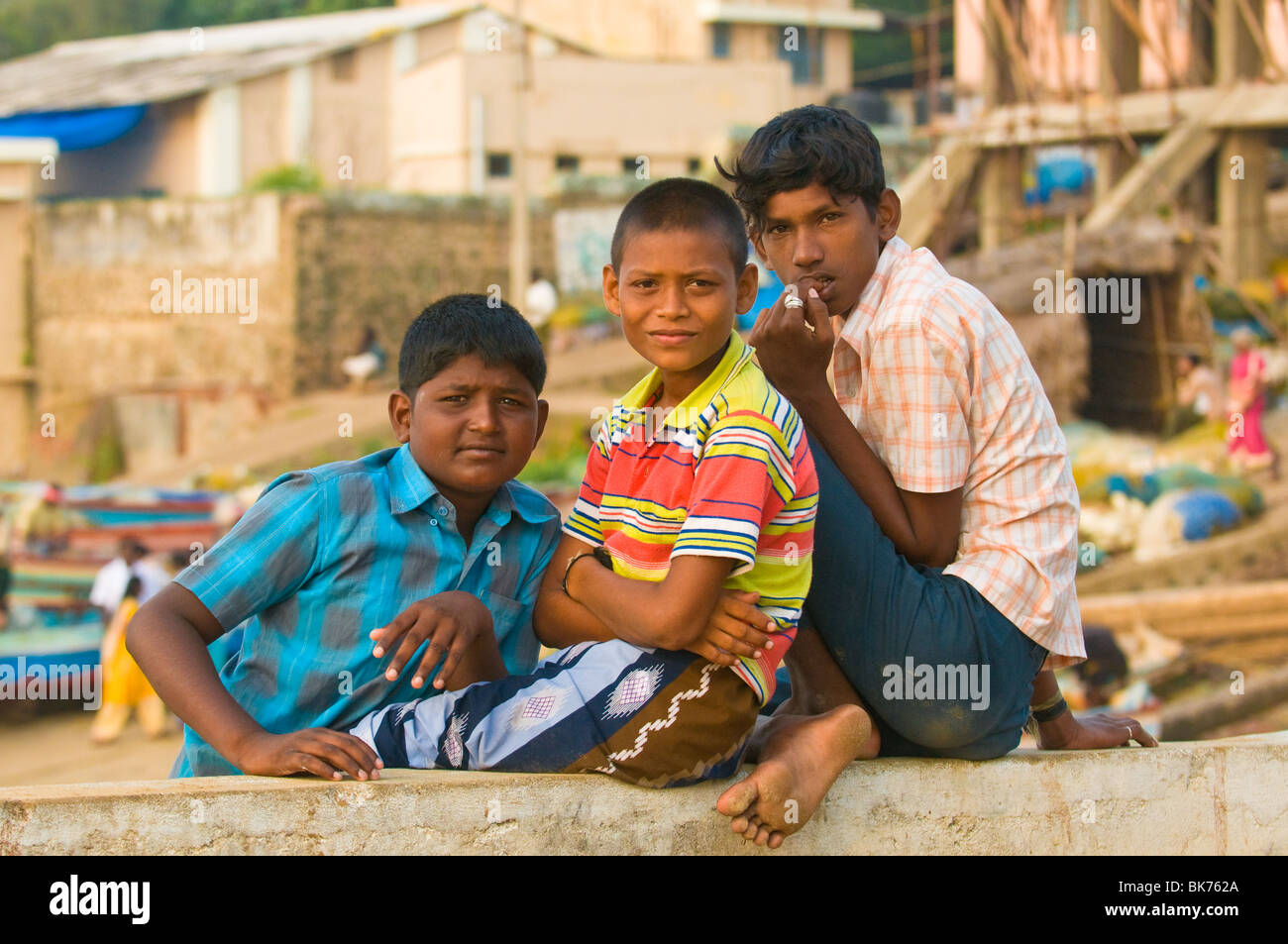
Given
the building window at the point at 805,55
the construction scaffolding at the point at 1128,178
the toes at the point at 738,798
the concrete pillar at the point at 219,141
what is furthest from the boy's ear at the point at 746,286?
the building window at the point at 805,55

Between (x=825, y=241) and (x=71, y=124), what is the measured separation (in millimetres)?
22476

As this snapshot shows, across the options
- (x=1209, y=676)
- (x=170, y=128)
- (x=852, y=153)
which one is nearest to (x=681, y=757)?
(x=852, y=153)

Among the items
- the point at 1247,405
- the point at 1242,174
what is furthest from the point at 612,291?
the point at 1242,174

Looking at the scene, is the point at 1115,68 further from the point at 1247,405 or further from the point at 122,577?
the point at 122,577

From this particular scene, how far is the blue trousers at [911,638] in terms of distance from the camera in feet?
9.29

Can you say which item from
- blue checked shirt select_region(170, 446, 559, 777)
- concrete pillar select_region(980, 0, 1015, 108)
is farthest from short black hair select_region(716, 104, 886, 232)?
concrete pillar select_region(980, 0, 1015, 108)

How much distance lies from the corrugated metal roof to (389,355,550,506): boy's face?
21206 mm

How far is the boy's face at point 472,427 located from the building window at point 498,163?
21.1 m

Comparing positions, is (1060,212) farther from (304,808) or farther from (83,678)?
(304,808)

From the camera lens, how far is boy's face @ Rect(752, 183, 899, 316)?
9.86 feet

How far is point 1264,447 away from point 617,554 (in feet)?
40.0

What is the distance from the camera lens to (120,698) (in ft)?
37.7

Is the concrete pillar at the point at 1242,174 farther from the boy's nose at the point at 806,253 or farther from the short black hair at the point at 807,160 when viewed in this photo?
the boy's nose at the point at 806,253

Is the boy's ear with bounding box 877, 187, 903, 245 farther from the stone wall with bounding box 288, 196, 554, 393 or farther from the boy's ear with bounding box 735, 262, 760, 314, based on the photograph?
the stone wall with bounding box 288, 196, 554, 393
